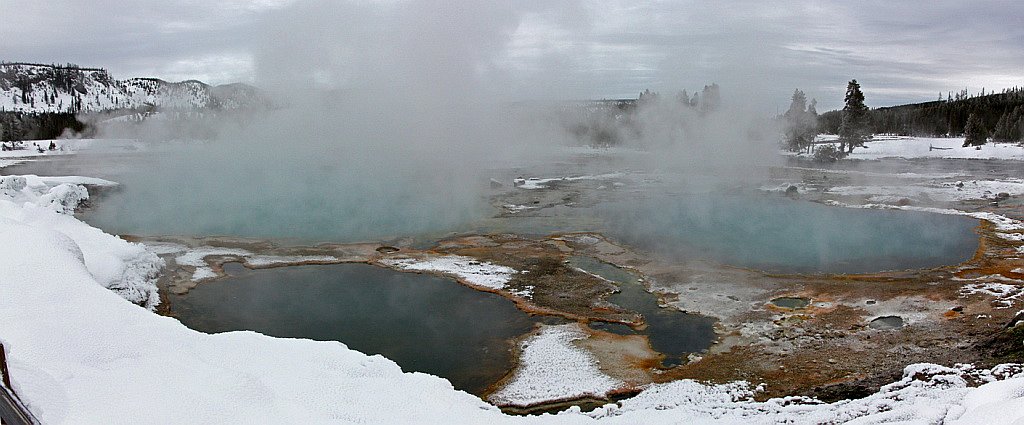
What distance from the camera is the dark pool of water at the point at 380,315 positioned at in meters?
10.2

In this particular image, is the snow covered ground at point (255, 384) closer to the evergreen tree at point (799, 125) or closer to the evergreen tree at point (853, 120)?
the evergreen tree at point (853, 120)

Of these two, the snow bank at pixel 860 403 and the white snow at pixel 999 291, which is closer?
the snow bank at pixel 860 403

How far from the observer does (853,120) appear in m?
45.7

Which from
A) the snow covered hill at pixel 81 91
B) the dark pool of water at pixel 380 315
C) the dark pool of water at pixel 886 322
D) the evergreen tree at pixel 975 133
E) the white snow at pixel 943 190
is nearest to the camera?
the dark pool of water at pixel 380 315

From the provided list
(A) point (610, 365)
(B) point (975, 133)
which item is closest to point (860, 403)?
(A) point (610, 365)

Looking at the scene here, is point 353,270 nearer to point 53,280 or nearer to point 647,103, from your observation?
point 53,280

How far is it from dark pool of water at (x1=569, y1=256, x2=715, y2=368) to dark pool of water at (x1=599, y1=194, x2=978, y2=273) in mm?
3453

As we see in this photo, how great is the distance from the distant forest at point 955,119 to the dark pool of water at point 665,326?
44101mm

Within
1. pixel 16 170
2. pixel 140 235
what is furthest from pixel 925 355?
pixel 16 170

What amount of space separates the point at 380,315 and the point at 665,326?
15.9 ft

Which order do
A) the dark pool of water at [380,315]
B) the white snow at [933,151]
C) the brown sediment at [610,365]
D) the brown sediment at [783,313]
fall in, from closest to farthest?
the brown sediment at [610,365]
the brown sediment at [783,313]
the dark pool of water at [380,315]
the white snow at [933,151]

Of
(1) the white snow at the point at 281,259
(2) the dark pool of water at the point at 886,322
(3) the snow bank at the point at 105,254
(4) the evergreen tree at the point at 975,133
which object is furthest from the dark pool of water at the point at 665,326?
(4) the evergreen tree at the point at 975,133

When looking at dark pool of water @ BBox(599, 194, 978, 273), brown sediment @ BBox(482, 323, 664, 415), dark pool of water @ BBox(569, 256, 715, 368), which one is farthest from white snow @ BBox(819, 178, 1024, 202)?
brown sediment @ BBox(482, 323, 664, 415)

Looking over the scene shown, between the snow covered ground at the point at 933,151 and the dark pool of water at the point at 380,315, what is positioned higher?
the snow covered ground at the point at 933,151
